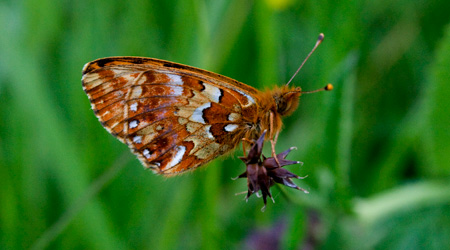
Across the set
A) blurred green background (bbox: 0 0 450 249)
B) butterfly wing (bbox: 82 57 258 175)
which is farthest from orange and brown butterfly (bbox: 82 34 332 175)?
blurred green background (bbox: 0 0 450 249)

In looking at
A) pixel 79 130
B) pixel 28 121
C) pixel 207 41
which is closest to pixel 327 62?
pixel 207 41

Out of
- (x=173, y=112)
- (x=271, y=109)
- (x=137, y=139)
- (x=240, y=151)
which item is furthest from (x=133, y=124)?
(x=240, y=151)

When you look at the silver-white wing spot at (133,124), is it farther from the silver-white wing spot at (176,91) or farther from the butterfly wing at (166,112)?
the silver-white wing spot at (176,91)

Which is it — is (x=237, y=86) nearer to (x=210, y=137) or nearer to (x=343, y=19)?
(x=210, y=137)

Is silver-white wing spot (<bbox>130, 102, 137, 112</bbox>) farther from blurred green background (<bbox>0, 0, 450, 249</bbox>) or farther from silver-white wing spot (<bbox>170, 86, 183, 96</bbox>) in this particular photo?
blurred green background (<bbox>0, 0, 450, 249</bbox>)

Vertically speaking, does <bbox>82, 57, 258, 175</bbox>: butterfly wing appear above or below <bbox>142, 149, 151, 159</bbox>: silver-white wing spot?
above

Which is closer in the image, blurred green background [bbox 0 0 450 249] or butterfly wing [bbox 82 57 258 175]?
butterfly wing [bbox 82 57 258 175]
